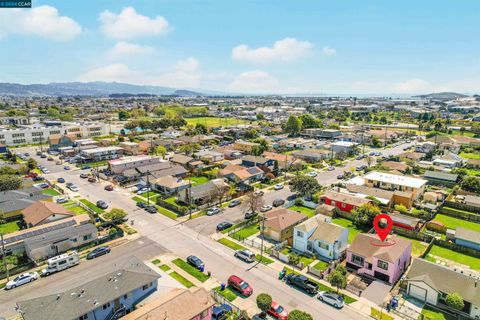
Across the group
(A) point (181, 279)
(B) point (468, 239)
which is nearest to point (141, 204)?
(A) point (181, 279)

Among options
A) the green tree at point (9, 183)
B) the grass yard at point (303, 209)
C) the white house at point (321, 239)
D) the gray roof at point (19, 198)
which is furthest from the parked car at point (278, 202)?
the green tree at point (9, 183)

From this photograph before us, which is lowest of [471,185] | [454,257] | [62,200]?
[454,257]

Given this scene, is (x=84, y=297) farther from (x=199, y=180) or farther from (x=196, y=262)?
(x=199, y=180)

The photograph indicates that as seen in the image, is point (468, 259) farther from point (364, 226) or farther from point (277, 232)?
point (277, 232)

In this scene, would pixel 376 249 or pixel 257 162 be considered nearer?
pixel 376 249

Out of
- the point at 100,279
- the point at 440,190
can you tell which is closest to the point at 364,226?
the point at 440,190

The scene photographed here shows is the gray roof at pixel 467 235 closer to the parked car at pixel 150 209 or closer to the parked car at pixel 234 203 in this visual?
the parked car at pixel 234 203

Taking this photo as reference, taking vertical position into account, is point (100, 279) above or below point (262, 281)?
above
